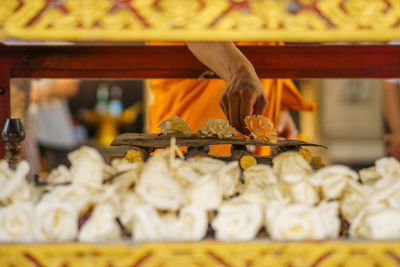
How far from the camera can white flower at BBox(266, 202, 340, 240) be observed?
53 cm

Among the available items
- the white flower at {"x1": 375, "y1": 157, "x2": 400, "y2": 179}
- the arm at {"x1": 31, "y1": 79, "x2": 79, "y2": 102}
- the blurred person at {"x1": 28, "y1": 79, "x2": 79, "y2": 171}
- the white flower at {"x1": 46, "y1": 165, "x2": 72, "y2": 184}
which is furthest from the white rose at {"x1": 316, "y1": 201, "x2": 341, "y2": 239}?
the blurred person at {"x1": 28, "y1": 79, "x2": 79, "y2": 171}

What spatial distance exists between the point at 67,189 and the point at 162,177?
13 cm

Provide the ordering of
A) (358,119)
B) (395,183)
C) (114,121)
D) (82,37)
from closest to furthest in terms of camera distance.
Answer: (82,37)
(395,183)
(114,121)
(358,119)

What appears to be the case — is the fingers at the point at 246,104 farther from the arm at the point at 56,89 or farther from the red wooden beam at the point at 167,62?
the arm at the point at 56,89

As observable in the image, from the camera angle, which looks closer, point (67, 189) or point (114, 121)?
point (67, 189)

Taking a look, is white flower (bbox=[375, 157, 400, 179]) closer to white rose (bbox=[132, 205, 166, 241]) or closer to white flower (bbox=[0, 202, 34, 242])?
white rose (bbox=[132, 205, 166, 241])

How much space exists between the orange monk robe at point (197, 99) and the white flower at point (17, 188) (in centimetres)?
116

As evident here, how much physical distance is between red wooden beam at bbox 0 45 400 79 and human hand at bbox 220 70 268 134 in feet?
0.26

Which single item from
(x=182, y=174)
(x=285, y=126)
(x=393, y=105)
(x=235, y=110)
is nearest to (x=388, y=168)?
(x=182, y=174)

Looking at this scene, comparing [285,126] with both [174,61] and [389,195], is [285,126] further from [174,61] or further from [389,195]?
[389,195]

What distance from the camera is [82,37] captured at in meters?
0.49

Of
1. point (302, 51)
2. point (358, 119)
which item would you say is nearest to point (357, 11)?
point (302, 51)

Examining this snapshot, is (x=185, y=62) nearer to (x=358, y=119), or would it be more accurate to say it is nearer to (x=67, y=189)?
(x=67, y=189)

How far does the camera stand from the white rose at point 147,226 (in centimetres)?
53
